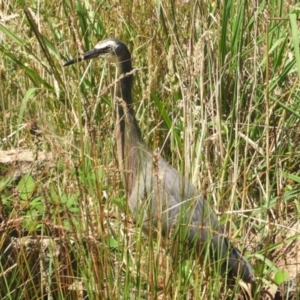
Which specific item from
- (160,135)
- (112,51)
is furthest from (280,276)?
(112,51)

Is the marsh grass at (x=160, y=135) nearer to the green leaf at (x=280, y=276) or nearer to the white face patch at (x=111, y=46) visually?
the green leaf at (x=280, y=276)

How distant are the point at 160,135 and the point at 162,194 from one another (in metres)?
0.66

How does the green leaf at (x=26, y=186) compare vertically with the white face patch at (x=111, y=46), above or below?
below

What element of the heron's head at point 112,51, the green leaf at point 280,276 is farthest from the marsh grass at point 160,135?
the heron's head at point 112,51

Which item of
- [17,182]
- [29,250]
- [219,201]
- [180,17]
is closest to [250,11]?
[180,17]

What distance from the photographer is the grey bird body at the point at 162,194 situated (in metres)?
2.12

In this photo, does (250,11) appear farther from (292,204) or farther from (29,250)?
(29,250)

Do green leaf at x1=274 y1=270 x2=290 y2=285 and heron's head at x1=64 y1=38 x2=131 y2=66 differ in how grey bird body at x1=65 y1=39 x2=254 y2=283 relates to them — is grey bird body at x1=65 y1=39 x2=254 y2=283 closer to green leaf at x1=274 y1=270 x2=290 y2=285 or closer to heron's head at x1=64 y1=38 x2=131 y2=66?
heron's head at x1=64 y1=38 x2=131 y2=66

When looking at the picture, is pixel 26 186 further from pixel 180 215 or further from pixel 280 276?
pixel 280 276

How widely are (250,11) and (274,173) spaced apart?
0.67m

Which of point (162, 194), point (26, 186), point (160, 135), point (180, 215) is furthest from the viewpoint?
point (160, 135)

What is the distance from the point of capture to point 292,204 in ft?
9.37

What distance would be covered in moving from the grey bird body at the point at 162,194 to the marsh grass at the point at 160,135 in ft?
0.16

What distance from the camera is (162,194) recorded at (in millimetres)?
2404
